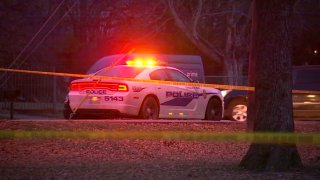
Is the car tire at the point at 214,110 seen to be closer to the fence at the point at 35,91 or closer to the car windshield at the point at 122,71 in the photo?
the car windshield at the point at 122,71

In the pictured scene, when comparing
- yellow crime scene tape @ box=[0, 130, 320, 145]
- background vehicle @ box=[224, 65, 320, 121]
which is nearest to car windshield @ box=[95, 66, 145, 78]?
yellow crime scene tape @ box=[0, 130, 320, 145]

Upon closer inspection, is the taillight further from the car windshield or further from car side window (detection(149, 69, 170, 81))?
car side window (detection(149, 69, 170, 81))

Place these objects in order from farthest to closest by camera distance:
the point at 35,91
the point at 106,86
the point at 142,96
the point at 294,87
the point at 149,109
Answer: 1. the point at 35,91
2. the point at 294,87
3. the point at 149,109
4. the point at 142,96
5. the point at 106,86

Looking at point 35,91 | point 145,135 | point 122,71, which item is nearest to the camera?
point 145,135

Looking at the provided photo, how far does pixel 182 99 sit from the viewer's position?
14734mm

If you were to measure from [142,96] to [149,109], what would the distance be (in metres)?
0.51

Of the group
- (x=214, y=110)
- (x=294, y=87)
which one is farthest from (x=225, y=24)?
(x=214, y=110)

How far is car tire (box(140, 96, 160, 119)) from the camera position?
13750 millimetres

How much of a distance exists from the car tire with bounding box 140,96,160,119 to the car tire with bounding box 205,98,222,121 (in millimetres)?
1749

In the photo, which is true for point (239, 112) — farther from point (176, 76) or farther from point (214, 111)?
point (176, 76)

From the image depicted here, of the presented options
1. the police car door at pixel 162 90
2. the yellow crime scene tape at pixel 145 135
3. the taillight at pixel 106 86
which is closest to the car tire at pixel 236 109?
the police car door at pixel 162 90

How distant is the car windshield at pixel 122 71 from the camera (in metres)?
14.2

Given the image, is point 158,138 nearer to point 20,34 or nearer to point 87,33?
point 20,34

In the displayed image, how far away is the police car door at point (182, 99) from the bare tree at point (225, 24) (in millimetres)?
15655
